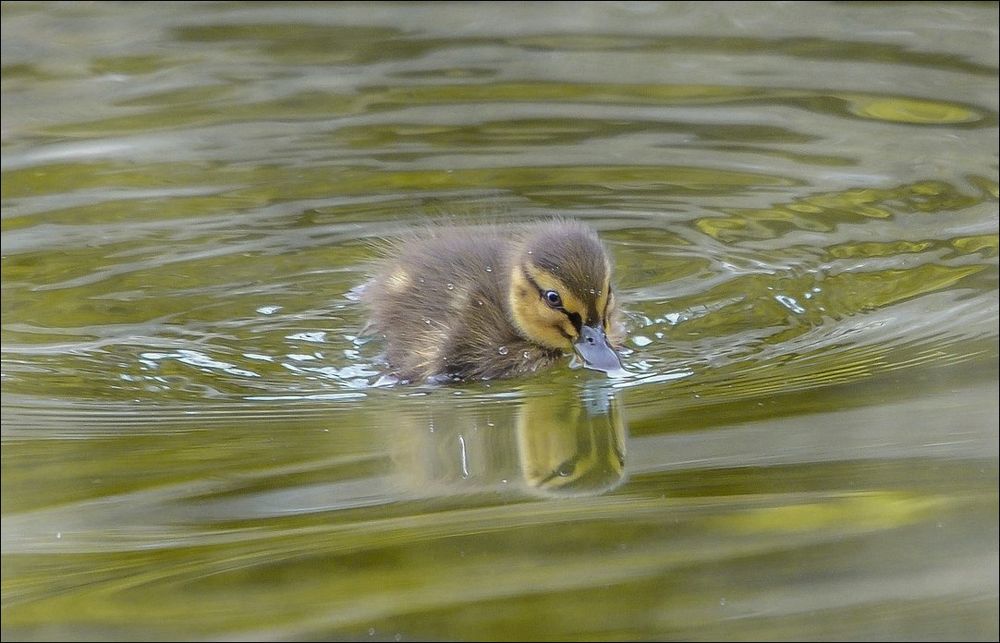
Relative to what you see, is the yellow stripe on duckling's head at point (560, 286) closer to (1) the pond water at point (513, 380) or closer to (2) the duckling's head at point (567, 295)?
(2) the duckling's head at point (567, 295)

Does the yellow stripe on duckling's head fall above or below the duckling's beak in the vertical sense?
above

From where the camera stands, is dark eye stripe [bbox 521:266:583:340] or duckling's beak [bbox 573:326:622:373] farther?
dark eye stripe [bbox 521:266:583:340]

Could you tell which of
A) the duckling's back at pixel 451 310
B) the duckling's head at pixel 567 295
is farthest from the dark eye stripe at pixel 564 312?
the duckling's back at pixel 451 310

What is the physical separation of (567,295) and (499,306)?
0.91 feet

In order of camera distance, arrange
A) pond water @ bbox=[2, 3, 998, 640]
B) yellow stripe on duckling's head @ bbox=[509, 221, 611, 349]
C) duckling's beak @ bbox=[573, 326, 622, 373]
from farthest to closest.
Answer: yellow stripe on duckling's head @ bbox=[509, 221, 611, 349], duckling's beak @ bbox=[573, 326, 622, 373], pond water @ bbox=[2, 3, 998, 640]

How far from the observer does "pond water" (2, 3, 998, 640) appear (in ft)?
8.33

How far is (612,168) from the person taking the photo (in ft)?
16.8

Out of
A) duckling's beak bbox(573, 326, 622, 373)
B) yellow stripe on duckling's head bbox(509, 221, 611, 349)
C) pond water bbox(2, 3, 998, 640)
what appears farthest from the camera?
yellow stripe on duckling's head bbox(509, 221, 611, 349)

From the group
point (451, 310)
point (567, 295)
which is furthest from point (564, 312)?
point (451, 310)

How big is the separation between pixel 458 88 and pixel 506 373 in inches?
103

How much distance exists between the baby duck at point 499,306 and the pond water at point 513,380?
89 millimetres

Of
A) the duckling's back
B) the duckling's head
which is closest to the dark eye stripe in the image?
the duckling's head

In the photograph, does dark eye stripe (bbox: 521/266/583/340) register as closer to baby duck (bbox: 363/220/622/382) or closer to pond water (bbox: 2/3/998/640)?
baby duck (bbox: 363/220/622/382)

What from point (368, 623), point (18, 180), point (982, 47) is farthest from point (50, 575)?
point (982, 47)
